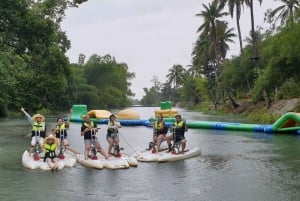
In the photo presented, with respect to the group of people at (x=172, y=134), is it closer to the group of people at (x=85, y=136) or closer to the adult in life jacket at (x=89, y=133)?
the group of people at (x=85, y=136)

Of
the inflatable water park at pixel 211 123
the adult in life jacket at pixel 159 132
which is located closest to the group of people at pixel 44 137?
the adult in life jacket at pixel 159 132

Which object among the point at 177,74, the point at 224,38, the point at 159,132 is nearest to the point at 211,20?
the point at 224,38

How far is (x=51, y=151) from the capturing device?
1349 cm

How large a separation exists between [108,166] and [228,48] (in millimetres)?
55464

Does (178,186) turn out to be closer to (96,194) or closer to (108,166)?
(96,194)

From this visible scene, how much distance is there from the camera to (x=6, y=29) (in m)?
23.6

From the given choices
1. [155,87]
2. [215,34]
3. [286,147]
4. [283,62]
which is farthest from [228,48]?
[155,87]

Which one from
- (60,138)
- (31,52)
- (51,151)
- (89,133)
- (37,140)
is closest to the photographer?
(51,151)

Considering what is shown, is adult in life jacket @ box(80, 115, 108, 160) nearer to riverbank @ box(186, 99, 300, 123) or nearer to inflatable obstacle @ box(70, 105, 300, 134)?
inflatable obstacle @ box(70, 105, 300, 134)

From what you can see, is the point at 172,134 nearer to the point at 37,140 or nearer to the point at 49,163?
the point at 49,163

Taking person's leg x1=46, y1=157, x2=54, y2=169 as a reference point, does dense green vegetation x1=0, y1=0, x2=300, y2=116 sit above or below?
above

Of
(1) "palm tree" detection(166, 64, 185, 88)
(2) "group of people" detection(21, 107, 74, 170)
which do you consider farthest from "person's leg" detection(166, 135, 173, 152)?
(1) "palm tree" detection(166, 64, 185, 88)

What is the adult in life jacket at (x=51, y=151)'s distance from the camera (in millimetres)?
13273

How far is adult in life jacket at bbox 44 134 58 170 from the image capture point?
523 inches
